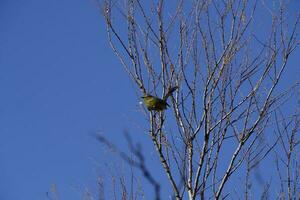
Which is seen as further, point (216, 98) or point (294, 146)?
point (294, 146)

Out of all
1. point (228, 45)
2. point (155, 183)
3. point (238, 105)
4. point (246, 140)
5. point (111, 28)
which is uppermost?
point (111, 28)

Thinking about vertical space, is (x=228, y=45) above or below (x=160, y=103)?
above

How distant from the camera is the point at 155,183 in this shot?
1.19 metres

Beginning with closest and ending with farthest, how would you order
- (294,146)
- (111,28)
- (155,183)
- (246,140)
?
(155,183) < (246,140) < (111,28) < (294,146)

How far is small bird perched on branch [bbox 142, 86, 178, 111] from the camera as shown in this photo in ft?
9.26

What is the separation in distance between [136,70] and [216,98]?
21.1 inches

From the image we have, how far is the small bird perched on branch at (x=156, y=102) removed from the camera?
111 inches

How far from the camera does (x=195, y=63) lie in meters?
3.08

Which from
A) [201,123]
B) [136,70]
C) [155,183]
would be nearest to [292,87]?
[201,123]

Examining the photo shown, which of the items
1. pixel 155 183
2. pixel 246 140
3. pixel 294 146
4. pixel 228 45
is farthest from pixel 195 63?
pixel 155 183

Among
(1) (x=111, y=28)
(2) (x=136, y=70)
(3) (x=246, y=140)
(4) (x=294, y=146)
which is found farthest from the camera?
(4) (x=294, y=146)

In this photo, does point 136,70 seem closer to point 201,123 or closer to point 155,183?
point 201,123

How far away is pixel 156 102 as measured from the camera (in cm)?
284

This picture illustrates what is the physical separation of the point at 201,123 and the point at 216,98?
8.4 inches
